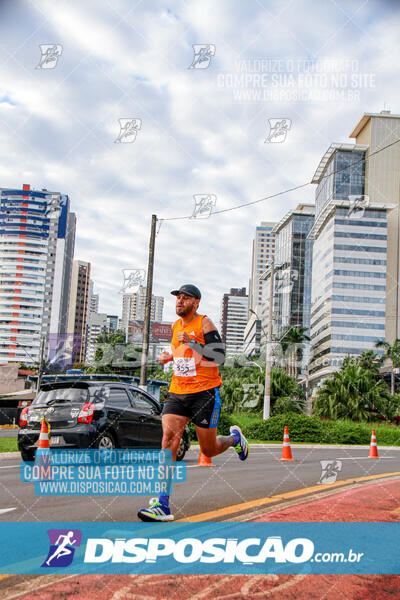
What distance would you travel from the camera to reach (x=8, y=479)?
7.44m

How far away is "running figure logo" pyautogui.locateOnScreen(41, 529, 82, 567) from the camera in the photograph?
341 centimetres

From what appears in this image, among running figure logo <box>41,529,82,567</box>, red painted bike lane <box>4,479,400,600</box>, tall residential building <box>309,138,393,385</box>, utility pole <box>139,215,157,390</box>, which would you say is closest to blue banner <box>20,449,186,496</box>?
running figure logo <box>41,529,82,567</box>

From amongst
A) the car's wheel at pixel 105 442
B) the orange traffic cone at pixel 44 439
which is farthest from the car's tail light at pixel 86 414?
the orange traffic cone at pixel 44 439

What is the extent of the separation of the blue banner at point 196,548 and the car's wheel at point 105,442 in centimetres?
446

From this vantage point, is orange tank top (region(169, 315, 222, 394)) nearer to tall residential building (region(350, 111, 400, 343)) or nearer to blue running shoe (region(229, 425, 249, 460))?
blue running shoe (region(229, 425, 249, 460))

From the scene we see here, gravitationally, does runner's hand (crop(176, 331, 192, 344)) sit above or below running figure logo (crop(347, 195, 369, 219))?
below

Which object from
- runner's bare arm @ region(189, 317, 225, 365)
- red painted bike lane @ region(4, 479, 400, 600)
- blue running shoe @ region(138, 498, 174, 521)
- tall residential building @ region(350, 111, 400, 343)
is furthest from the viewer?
tall residential building @ region(350, 111, 400, 343)

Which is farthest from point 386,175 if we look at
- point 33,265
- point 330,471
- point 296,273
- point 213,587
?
point 213,587

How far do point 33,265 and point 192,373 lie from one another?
186 metres

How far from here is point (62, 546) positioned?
12.2 feet

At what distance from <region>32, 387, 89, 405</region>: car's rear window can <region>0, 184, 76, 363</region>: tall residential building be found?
173 meters

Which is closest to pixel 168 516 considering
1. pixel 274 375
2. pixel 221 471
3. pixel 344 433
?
pixel 221 471

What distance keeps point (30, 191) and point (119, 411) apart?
624 ft

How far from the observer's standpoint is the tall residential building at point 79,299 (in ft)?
604
